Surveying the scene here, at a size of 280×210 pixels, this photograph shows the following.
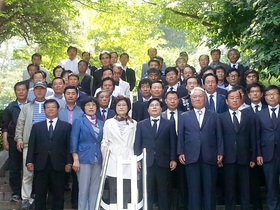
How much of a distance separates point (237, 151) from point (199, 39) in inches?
315

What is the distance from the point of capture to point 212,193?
6.91 m

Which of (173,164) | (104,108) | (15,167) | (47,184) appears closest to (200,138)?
(173,164)

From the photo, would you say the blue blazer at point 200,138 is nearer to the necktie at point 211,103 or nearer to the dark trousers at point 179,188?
the dark trousers at point 179,188

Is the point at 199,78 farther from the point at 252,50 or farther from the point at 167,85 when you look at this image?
the point at 252,50

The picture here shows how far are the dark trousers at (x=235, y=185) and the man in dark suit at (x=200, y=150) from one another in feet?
0.81

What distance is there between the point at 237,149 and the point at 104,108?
225 centimetres

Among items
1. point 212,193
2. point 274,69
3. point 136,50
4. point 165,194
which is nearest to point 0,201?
point 165,194

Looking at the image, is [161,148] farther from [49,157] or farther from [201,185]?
[49,157]

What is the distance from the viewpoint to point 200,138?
6.95 metres

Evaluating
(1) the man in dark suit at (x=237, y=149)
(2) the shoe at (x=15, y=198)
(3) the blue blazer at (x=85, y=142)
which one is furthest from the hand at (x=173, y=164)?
(2) the shoe at (x=15, y=198)

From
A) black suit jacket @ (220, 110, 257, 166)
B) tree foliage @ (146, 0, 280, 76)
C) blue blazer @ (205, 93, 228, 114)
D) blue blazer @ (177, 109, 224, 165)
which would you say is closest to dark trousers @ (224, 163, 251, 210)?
black suit jacket @ (220, 110, 257, 166)

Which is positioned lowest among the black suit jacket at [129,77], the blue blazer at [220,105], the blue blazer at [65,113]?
the blue blazer at [65,113]

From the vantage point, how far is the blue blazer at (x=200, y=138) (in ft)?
22.7

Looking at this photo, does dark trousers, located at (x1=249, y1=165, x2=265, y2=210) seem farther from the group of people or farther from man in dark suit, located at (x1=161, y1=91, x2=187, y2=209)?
man in dark suit, located at (x1=161, y1=91, x2=187, y2=209)
